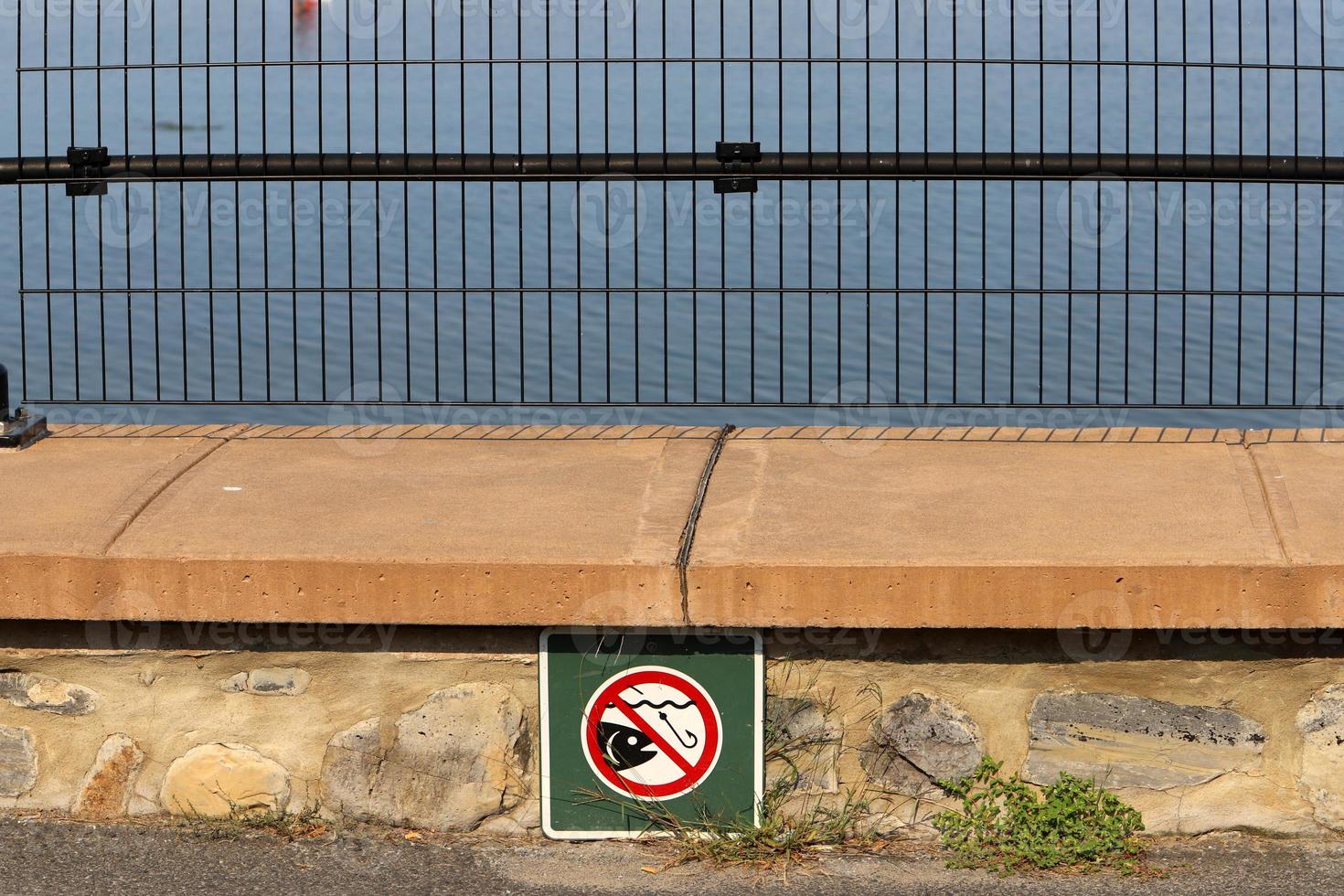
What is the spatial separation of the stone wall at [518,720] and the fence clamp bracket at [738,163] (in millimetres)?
1846

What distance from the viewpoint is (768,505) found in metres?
5.12

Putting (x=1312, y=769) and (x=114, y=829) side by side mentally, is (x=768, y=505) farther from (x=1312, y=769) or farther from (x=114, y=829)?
(x=114, y=829)

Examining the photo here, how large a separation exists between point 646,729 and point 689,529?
55 centimetres

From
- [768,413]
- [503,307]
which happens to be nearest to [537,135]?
[503,307]

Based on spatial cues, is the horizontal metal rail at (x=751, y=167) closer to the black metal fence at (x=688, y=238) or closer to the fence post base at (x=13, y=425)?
the fence post base at (x=13, y=425)

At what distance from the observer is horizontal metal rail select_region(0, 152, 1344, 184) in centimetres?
591

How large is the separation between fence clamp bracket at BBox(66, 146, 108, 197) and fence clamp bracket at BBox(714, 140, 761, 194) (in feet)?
6.86

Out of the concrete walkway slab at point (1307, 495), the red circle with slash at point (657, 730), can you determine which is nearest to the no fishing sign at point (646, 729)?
the red circle with slash at point (657, 730)

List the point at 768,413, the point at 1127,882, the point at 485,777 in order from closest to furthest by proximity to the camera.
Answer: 1. the point at 1127,882
2. the point at 485,777
3. the point at 768,413

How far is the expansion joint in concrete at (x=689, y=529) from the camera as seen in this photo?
178 inches

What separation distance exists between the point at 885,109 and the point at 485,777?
69.1ft

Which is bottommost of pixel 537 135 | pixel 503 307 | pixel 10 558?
pixel 10 558

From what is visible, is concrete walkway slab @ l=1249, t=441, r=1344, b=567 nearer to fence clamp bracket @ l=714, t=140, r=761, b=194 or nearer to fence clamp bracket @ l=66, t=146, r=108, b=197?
fence clamp bracket @ l=714, t=140, r=761, b=194

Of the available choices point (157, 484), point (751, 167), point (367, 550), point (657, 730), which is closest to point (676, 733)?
point (657, 730)
